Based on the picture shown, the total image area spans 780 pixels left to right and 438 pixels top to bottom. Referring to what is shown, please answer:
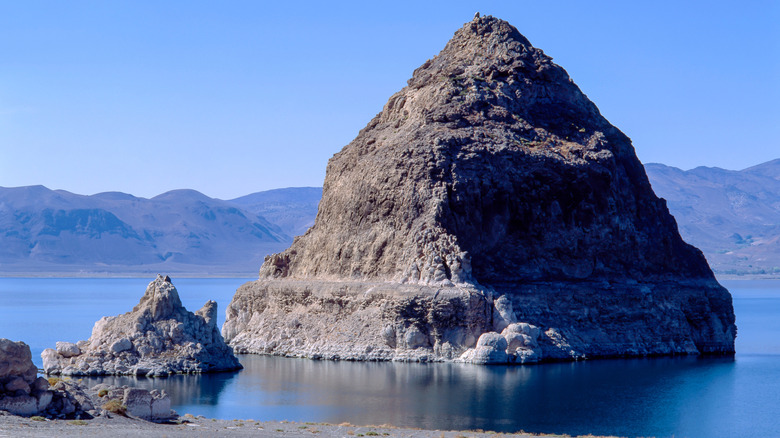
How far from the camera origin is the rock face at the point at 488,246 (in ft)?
223

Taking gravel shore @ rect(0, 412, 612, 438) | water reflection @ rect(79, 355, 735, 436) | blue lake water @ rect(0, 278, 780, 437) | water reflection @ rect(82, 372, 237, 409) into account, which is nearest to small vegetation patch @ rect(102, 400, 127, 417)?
gravel shore @ rect(0, 412, 612, 438)

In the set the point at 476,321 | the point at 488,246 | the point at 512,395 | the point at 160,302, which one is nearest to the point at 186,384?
the point at 160,302

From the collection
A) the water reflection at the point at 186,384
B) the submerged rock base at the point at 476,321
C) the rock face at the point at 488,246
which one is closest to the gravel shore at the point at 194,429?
the water reflection at the point at 186,384

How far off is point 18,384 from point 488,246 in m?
43.1

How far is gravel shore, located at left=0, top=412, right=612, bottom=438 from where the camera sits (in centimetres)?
3409

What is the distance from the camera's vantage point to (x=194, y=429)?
3747 cm

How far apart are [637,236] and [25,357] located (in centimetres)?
5315

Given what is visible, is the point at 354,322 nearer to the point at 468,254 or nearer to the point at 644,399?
the point at 468,254

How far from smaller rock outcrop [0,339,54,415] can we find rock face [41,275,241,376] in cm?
2142

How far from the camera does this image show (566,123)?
81625 mm

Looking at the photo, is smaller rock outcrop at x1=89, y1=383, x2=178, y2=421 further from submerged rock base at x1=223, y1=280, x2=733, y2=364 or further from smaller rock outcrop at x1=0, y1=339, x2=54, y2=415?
submerged rock base at x1=223, y1=280, x2=733, y2=364

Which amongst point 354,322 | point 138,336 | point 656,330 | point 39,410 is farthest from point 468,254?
point 39,410

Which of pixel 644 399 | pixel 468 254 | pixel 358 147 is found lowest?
pixel 644 399

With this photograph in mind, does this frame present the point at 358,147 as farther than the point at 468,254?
Yes
